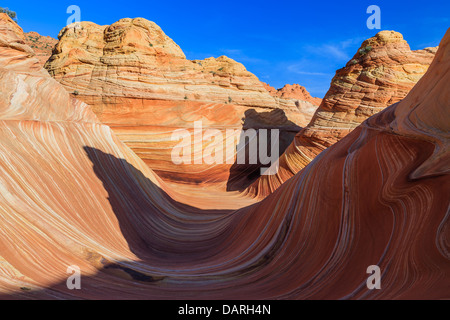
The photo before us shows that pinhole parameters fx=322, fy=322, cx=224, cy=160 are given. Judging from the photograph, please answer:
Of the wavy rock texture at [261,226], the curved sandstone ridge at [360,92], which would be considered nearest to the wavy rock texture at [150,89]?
the curved sandstone ridge at [360,92]

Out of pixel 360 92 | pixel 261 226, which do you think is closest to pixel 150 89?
pixel 360 92

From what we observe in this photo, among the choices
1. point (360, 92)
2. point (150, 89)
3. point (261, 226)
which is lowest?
point (261, 226)

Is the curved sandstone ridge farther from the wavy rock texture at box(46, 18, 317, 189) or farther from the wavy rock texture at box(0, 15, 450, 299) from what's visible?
the wavy rock texture at box(0, 15, 450, 299)

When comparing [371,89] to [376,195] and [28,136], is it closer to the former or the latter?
[376,195]

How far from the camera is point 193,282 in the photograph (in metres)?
4.05

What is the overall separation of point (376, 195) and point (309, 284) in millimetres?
1304

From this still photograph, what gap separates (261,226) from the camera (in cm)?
545

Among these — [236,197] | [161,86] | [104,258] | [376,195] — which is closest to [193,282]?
[104,258]

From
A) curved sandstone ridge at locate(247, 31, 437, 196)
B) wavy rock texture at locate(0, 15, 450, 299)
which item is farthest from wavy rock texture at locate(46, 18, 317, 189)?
wavy rock texture at locate(0, 15, 450, 299)

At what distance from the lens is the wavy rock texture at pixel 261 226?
2.98m

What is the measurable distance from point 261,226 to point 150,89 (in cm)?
1074

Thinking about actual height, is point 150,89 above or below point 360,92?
above

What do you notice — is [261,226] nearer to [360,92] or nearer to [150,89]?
[360,92]

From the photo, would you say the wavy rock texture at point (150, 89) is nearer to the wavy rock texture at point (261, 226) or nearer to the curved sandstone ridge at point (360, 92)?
the curved sandstone ridge at point (360, 92)
